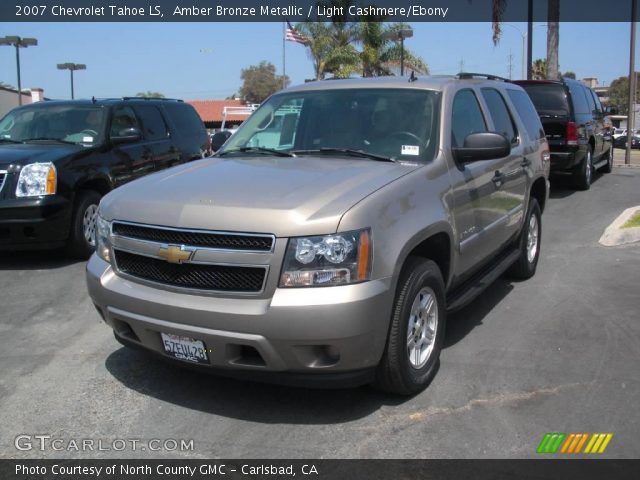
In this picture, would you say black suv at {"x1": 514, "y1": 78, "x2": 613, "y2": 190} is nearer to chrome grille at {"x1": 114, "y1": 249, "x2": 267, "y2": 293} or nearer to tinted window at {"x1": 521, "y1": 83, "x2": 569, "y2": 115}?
tinted window at {"x1": 521, "y1": 83, "x2": 569, "y2": 115}

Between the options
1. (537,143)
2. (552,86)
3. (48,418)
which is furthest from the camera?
(552,86)

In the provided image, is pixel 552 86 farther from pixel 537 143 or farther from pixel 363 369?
pixel 363 369

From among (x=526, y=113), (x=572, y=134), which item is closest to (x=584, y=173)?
(x=572, y=134)

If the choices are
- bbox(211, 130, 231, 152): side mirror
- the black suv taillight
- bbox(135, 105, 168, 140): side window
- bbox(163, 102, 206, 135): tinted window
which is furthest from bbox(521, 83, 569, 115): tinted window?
bbox(211, 130, 231, 152): side mirror

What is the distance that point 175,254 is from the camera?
3395 mm

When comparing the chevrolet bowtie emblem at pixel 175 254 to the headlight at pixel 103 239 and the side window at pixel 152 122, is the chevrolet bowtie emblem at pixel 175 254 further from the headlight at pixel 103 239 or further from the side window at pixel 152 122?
the side window at pixel 152 122

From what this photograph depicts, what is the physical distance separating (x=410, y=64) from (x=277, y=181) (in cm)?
3126

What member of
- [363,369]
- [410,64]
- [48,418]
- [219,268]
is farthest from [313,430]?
[410,64]

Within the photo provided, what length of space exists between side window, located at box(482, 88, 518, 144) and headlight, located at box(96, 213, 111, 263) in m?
3.22

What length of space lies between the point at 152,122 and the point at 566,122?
6848mm

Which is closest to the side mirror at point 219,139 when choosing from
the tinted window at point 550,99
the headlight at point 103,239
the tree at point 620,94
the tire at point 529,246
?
the headlight at point 103,239

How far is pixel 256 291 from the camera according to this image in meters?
3.25

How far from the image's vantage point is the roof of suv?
184 inches

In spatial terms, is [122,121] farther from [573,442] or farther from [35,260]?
[573,442]
